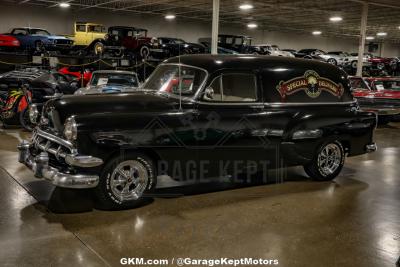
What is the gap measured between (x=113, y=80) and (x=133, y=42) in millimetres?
8988

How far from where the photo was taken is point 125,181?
5016 millimetres

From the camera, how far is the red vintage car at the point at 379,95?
42.0ft

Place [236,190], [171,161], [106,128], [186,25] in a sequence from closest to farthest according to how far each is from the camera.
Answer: [106,128] → [171,161] → [236,190] → [186,25]

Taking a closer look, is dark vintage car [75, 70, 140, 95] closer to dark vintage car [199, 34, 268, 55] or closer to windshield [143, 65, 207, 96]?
windshield [143, 65, 207, 96]

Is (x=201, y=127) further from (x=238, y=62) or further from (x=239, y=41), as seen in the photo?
(x=239, y=41)

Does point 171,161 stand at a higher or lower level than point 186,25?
lower

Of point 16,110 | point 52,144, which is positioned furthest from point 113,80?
point 52,144

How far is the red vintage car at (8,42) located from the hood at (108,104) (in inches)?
608

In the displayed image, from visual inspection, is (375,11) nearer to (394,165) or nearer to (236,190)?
(394,165)

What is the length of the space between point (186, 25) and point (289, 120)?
95.8 feet

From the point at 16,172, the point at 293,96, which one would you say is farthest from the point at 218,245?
the point at 16,172

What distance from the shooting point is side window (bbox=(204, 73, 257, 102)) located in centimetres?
552

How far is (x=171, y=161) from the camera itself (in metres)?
5.21

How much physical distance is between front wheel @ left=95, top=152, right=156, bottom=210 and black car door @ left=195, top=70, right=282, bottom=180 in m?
0.75
